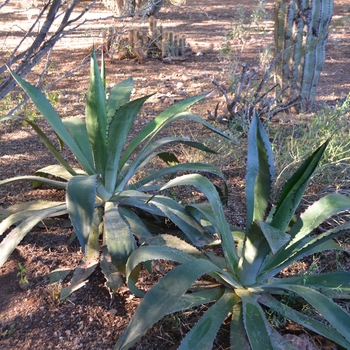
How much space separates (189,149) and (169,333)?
1.75 m

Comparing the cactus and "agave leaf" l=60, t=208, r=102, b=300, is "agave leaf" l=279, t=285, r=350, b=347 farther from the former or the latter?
the cactus

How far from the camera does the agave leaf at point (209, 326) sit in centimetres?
157

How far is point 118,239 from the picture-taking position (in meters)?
1.95

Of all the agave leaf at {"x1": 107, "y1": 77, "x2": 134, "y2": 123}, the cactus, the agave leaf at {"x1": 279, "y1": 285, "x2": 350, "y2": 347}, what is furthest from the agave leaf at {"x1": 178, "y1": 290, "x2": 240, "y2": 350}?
the cactus

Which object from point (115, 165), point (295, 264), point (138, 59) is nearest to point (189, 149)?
point (115, 165)

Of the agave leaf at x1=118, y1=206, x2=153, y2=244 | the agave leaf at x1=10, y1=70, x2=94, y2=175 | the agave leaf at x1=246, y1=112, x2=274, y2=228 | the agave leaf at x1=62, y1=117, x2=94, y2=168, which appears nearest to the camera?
the agave leaf at x1=246, y1=112, x2=274, y2=228

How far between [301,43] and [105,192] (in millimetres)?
2601

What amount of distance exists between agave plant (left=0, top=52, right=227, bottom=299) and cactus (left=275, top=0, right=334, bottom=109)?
6.45 ft

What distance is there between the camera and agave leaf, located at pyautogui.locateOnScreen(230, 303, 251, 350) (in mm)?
1654

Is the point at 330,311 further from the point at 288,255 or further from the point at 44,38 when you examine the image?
the point at 44,38

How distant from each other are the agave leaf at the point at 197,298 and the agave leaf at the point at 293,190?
1.20 ft

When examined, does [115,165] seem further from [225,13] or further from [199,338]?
[225,13]

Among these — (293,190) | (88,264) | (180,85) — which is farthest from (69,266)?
(180,85)

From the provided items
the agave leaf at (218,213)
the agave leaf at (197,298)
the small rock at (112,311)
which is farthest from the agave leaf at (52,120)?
the agave leaf at (197,298)
